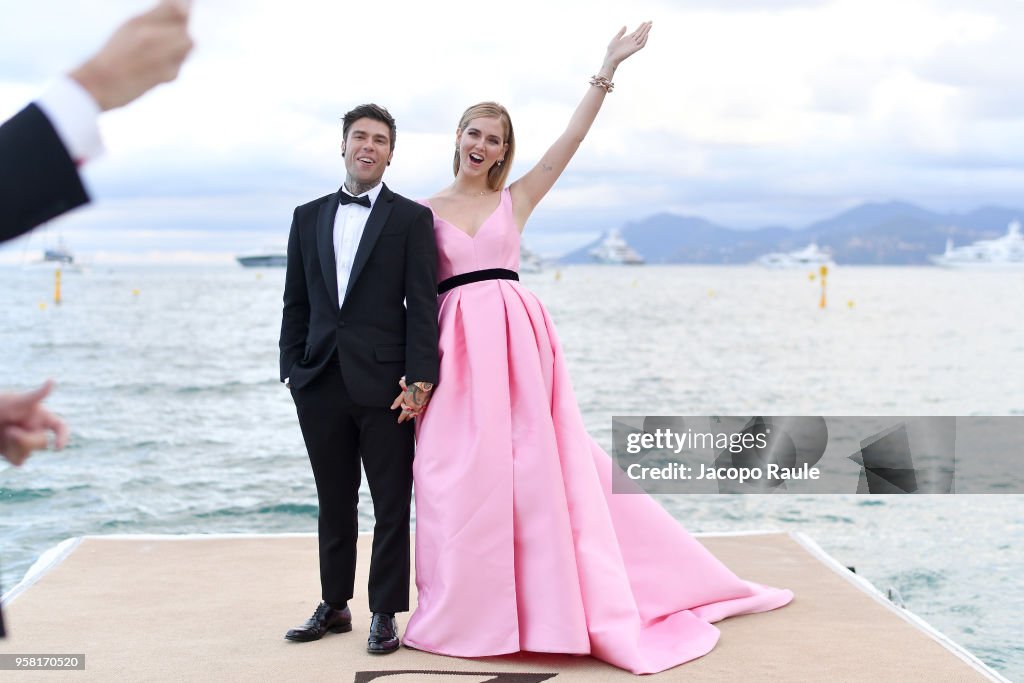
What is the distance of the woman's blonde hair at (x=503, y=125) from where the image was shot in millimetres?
3770

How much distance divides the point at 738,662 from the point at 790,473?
18.3 feet

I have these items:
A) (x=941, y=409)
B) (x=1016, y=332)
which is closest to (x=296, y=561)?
(x=941, y=409)

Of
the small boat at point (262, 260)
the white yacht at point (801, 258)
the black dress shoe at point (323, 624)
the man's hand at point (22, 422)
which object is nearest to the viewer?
the man's hand at point (22, 422)

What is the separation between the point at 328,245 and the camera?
3.62 meters

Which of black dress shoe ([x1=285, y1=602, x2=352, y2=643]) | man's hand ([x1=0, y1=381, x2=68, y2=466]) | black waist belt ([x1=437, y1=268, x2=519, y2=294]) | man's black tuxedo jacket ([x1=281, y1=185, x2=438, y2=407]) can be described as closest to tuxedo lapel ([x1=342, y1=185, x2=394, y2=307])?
man's black tuxedo jacket ([x1=281, y1=185, x2=438, y2=407])

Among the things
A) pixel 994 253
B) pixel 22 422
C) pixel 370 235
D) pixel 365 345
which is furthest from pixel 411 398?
pixel 994 253

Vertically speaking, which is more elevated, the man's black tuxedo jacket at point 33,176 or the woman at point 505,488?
the man's black tuxedo jacket at point 33,176

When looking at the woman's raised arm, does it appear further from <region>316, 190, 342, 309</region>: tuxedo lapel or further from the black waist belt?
<region>316, 190, 342, 309</region>: tuxedo lapel

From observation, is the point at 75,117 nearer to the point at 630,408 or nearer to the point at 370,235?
the point at 370,235

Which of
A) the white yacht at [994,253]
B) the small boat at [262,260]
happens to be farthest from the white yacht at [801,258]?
the small boat at [262,260]

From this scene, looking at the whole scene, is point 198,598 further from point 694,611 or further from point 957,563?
point 957,563

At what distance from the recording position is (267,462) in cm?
966

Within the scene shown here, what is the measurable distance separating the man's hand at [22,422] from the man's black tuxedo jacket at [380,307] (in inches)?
99.3

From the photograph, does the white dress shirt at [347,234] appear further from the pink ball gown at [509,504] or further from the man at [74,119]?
the man at [74,119]
